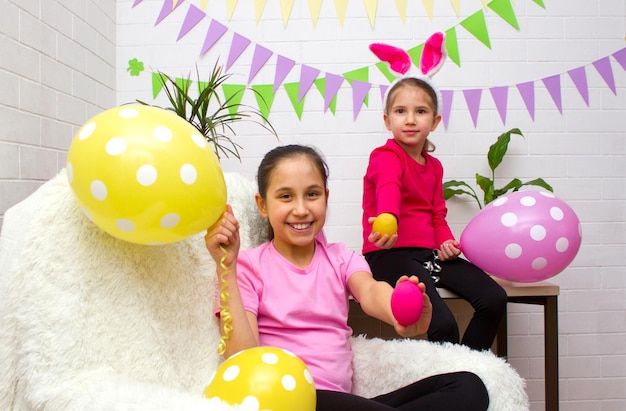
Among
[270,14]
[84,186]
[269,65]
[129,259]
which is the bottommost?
[129,259]

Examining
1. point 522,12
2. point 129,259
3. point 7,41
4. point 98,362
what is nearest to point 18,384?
point 98,362

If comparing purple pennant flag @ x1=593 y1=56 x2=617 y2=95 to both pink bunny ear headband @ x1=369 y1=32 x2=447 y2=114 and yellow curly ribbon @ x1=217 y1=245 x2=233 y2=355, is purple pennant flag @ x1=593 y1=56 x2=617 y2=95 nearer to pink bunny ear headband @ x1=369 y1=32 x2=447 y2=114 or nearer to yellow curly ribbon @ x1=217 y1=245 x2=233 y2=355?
pink bunny ear headband @ x1=369 y1=32 x2=447 y2=114

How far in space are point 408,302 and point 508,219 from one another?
2.50 feet

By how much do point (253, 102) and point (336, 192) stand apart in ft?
1.61

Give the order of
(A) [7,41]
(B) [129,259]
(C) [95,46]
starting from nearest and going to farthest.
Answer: (B) [129,259], (A) [7,41], (C) [95,46]

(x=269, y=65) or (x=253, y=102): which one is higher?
(x=269, y=65)

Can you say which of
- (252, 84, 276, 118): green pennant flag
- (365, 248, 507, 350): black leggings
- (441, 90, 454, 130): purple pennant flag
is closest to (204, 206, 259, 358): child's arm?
(365, 248, 507, 350): black leggings

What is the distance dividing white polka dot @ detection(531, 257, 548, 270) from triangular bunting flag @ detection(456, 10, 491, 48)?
1066 mm

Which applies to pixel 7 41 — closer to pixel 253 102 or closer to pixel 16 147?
pixel 16 147

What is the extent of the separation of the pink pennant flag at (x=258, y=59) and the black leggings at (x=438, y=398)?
1470 millimetres

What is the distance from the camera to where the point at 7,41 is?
156 cm

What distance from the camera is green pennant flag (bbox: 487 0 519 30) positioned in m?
2.38

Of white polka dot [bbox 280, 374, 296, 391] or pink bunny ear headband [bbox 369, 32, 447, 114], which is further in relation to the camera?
pink bunny ear headband [bbox 369, 32, 447, 114]

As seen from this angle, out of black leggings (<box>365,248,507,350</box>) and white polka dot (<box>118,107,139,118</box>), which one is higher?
white polka dot (<box>118,107,139,118</box>)
